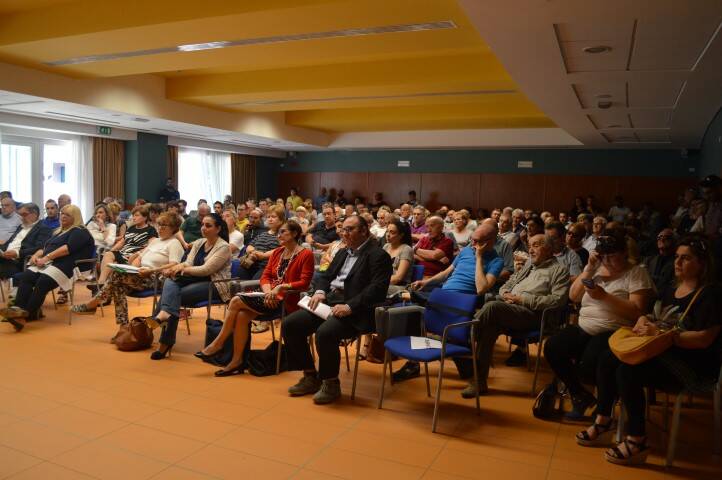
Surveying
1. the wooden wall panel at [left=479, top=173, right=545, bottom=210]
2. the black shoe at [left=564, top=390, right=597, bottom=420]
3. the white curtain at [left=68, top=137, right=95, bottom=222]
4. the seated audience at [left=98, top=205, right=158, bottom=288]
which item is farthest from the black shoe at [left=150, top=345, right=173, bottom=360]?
the wooden wall panel at [left=479, top=173, right=545, bottom=210]

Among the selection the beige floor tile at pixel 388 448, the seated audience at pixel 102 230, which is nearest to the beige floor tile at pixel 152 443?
the beige floor tile at pixel 388 448

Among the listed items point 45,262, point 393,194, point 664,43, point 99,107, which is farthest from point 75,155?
point 664,43

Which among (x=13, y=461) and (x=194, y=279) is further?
(x=194, y=279)

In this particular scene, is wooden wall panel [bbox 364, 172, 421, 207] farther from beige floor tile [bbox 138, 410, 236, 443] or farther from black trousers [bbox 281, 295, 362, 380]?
beige floor tile [bbox 138, 410, 236, 443]

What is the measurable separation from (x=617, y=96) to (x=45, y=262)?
22.7 feet

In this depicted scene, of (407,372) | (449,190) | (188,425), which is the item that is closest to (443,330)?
(407,372)

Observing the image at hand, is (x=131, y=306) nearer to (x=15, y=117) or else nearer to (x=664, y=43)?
(x=15, y=117)

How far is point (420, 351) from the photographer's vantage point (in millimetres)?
3629

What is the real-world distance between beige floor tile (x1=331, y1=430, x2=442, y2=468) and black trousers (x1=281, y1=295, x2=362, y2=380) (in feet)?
2.07

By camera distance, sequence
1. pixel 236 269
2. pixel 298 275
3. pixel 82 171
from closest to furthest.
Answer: pixel 298 275 → pixel 236 269 → pixel 82 171

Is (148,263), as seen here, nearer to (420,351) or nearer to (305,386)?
(305,386)

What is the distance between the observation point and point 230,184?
1667 cm

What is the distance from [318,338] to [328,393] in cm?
40

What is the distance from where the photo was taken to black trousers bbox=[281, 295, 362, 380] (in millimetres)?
4027
